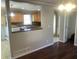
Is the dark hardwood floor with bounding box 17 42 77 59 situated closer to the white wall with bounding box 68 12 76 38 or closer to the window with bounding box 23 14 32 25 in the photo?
the white wall with bounding box 68 12 76 38

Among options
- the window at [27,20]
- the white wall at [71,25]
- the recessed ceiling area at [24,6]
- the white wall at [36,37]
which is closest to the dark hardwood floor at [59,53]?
the white wall at [36,37]

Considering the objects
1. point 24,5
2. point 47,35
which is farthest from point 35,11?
point 47,35

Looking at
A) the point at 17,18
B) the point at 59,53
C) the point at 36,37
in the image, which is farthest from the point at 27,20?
the point at 59,53

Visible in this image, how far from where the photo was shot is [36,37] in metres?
3.78

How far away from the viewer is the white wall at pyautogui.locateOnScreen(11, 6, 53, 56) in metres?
3.08

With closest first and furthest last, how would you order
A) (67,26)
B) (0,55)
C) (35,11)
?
(0,55) < (35,11) < (67,26)

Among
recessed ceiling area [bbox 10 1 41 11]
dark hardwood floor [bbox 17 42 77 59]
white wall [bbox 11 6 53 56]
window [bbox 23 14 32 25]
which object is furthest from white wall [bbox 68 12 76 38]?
window [bbox 23 14 32 25]

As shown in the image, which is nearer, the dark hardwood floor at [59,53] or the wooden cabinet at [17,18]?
the wooden cabinet at [17,18]

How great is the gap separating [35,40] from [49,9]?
4.48 ft

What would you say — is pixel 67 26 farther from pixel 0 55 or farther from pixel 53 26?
pixel 0 55

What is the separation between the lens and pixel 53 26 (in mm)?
4453

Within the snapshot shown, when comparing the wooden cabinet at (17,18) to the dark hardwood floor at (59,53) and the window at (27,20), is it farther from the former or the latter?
the dark hardwood floor at (59,53)

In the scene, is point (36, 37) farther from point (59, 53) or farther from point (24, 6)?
point (24, 6)

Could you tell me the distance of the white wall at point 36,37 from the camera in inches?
121
